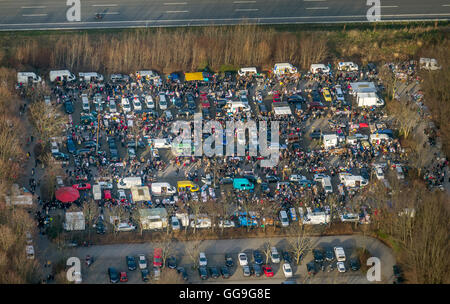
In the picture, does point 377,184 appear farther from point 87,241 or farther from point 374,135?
point 87,241

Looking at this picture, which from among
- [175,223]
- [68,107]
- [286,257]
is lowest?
[286,257]

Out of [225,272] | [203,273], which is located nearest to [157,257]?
[203,273]

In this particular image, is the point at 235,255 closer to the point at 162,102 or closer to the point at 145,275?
the point at 145,275

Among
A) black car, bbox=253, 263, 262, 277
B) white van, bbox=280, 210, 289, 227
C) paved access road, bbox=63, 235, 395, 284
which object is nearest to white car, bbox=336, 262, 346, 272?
paved access road, bbox=63, 235, 395, 284

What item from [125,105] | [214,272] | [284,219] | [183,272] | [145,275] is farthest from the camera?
[125,105]

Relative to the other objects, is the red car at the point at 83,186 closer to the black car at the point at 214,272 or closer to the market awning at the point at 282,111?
the black car at the point at 214,272

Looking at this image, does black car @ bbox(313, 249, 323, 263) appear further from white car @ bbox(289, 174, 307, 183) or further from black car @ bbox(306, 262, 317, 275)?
white car @ bbox(289, 174, 307, 183)
